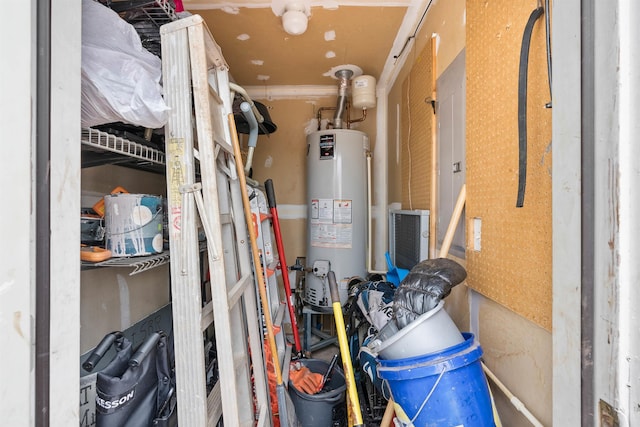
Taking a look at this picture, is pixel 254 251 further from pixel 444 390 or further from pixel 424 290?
pixel 444 390

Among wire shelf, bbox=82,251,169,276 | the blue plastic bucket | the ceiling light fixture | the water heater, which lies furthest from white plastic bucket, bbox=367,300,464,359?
the ceiling light fixture

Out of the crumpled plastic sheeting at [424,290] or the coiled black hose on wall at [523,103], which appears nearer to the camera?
the coiled black hose on wall at [523,103]

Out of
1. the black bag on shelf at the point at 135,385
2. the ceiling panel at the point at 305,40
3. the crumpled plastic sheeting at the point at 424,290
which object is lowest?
the black bag on shelf at the point at 135,385

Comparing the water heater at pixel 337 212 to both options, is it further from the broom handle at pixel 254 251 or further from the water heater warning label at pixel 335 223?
the broom handle at pixel 254 251

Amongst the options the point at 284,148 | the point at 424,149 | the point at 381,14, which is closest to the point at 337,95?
the point at 284,148

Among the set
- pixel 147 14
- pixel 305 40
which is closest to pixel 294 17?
pixel 305 40

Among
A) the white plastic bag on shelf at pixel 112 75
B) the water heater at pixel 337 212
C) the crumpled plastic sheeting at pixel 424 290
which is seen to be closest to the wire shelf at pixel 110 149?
the white plastic bag on shelf at pixel 112 75

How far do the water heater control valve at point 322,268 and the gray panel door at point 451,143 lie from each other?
3.57 ft

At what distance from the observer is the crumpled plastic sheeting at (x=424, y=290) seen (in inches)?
35.0

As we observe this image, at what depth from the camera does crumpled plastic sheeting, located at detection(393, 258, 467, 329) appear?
89cm

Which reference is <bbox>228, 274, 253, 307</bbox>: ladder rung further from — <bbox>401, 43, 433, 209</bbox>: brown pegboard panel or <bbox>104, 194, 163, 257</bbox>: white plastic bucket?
<bbox>401, 43, 433, 209</bbox>: brown pegboard panel

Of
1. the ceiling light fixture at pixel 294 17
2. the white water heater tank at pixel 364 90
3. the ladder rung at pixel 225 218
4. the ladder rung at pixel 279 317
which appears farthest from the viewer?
the white water heater tank at pixel 364 90

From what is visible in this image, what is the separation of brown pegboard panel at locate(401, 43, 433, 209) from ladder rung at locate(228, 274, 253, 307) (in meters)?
1.04

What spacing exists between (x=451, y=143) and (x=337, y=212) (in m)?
1.21
